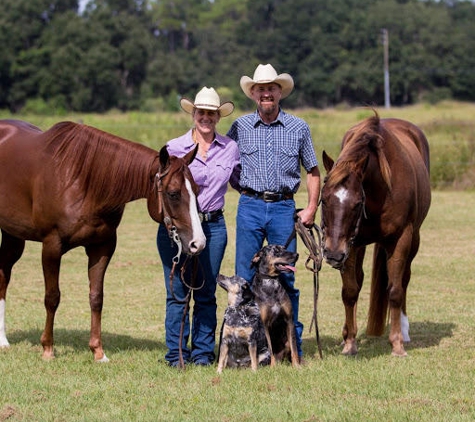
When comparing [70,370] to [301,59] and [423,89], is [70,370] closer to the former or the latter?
[423,89]

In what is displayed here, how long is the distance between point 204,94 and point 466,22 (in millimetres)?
71329

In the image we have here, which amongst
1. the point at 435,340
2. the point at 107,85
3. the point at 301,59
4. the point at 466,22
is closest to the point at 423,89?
the point at 301,59

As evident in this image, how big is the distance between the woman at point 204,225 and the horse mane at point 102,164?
0.29 meters

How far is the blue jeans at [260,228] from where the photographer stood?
671 centimetres

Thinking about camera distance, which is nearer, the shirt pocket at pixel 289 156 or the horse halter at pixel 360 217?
the horse halter at pixel 360 217

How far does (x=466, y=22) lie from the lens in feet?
241

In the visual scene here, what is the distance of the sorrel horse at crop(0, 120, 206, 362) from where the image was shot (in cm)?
628

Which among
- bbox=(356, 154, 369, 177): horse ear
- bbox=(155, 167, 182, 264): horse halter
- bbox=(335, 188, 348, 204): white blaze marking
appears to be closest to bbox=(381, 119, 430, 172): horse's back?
bbox=(356, 154, 369, 177): horse ear

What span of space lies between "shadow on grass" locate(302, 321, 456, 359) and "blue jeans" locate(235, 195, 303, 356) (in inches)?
29.4

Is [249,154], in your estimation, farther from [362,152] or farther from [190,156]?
[362,152]

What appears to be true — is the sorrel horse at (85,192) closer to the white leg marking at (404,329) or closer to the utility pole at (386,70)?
the white leg marking at (404,329)

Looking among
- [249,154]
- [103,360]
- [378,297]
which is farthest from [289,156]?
[103,360]

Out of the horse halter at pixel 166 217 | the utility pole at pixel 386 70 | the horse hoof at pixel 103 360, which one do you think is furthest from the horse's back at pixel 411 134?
the utility pole at pixel 386 70

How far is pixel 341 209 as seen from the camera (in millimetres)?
6352
